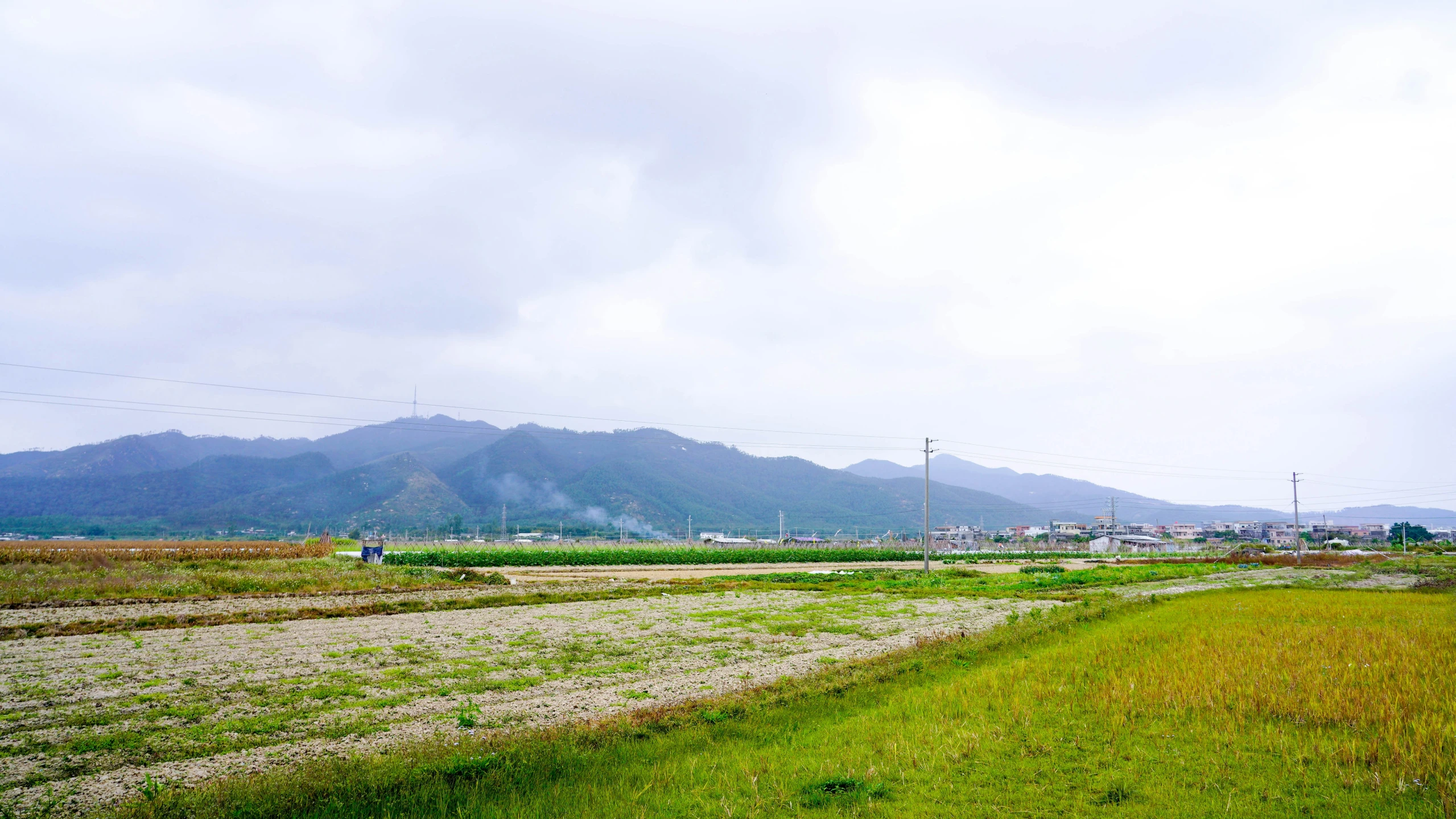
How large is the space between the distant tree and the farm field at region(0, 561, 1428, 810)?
11070 centimetres

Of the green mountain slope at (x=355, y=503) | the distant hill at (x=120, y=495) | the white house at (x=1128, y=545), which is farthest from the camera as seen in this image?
the green mountain slope at (x=355, y=503)

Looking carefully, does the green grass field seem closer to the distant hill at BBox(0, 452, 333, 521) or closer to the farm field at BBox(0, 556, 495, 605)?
the farm field at BBox(0, 556, 495, 605)

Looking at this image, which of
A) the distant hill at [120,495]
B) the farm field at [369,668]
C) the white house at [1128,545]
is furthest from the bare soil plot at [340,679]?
the distant hill at [120,495]

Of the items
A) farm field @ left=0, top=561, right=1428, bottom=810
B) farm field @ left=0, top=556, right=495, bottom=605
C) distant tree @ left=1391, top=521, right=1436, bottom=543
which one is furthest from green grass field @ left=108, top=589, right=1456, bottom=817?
distant tree @ left=1391, top=521, right=1436, bottom=543

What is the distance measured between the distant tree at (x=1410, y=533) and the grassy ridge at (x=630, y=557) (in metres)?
81.9

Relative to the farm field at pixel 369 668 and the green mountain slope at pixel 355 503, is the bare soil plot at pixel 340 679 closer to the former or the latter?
the farm field at pixel 369 668

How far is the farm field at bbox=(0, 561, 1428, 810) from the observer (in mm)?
8070

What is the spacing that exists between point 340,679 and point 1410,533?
156690 mm

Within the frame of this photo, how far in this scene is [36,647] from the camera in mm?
14500

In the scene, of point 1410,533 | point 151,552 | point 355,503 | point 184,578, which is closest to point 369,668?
point 184,578

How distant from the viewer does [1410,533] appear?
113688 millimetres

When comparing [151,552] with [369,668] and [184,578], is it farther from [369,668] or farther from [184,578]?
[369,668]

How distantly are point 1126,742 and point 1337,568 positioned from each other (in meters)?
58.7

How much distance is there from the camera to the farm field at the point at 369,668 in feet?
26.5
